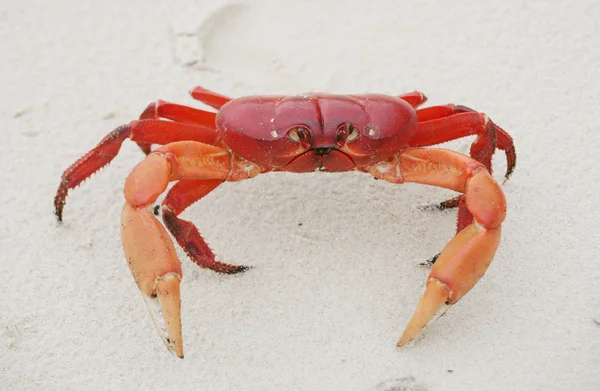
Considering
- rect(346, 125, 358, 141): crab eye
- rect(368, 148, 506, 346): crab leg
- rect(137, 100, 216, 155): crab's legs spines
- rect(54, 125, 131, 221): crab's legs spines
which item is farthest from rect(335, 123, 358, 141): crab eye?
rect(54, 125, 131, 221): crab's legs spines

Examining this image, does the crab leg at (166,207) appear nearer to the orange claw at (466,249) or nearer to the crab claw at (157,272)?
the crab claw at (157,272)

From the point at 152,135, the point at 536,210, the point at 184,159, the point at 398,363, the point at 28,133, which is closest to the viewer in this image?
the point at 398,363

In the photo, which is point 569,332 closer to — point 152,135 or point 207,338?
point 207,338

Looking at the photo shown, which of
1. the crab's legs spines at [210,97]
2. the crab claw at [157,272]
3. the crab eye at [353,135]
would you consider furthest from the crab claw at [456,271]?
the crab's legs spines at [210,97]

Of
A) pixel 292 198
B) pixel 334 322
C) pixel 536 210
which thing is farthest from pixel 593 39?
pixel 334 322

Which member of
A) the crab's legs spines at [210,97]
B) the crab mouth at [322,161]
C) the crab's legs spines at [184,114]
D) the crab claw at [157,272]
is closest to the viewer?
the crab claw at [157,272]

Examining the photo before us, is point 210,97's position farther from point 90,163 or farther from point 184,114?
point 90,163

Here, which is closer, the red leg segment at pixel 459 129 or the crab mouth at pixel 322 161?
the crab mouth at pixel 322 161
